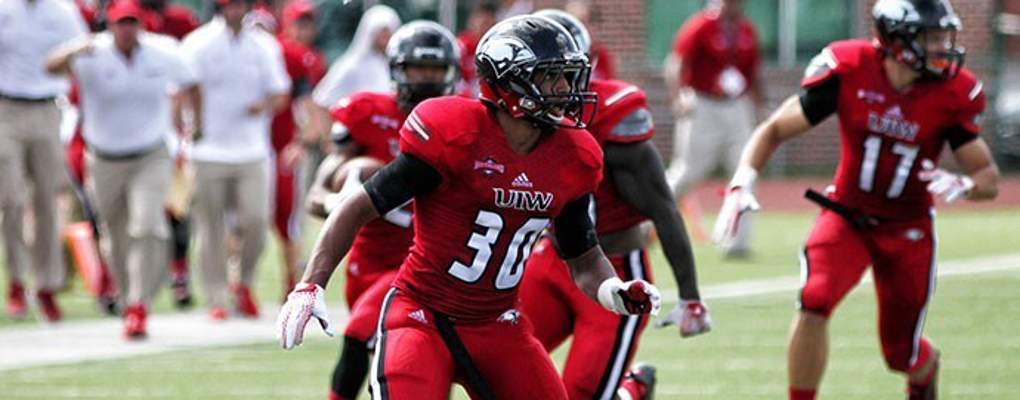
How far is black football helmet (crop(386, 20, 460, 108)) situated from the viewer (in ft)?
21.1

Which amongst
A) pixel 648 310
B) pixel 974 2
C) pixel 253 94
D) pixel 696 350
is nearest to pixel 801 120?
pixel 648 310

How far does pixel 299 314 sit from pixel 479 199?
22.9 inches

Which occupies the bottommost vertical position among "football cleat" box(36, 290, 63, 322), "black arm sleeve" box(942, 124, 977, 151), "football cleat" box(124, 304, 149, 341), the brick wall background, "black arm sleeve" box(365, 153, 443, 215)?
the brick wall background

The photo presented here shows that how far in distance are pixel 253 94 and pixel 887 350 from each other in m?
5.07

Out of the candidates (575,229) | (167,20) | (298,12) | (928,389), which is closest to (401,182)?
(575,229)

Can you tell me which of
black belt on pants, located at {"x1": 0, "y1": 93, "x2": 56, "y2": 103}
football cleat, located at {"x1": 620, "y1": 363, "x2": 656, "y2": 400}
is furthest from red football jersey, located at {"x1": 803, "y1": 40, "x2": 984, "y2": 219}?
black belt on pants, located at {"x1": 0, "y1": 93, "x2": 56, "y2": 103}

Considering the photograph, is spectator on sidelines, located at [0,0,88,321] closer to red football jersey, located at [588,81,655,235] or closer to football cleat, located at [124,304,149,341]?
football cleat, located at [124,304,149,341]

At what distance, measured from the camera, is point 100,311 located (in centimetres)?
1108

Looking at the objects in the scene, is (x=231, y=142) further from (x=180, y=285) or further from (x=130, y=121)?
(x=180, y=285)

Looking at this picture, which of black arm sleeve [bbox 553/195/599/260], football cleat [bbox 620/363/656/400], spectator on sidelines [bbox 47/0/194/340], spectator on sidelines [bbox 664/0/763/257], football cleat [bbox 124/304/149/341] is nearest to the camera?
black arm sleeve [bbox 553/195/599/260]

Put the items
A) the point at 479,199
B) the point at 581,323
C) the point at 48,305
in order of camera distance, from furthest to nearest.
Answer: the point at 48,305, the point at 581,323, the point at 479,199

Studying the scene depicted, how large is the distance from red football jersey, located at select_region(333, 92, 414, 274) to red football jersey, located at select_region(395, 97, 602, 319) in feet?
3.91

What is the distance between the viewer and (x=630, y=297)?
509 cm

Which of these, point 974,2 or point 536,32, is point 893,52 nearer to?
point 536,32
